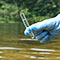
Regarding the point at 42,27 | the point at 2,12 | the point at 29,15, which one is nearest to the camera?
the point at 42,27

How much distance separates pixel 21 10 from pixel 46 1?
4607 millimetres

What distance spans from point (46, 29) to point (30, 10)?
4106 cm

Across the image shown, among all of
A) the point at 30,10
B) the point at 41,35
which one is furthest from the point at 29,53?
the point at 30,10

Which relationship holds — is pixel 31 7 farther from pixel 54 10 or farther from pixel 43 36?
pixel 43 36

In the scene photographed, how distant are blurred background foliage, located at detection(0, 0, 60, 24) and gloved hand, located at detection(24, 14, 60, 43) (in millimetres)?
36901

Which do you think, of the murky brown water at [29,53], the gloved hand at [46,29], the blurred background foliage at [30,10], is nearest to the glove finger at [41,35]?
the gloved hand at [46,29]

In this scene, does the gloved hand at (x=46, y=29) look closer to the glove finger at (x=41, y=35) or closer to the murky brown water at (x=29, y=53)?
the glove finger at (x=41, y=35)

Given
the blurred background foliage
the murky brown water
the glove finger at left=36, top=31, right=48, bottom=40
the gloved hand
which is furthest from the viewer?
the blurred background foliage

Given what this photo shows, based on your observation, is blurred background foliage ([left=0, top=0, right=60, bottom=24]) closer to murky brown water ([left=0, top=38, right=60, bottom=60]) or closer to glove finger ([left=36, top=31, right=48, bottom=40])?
murky brown water ([left=0, top=38, right=60, bottom=60])

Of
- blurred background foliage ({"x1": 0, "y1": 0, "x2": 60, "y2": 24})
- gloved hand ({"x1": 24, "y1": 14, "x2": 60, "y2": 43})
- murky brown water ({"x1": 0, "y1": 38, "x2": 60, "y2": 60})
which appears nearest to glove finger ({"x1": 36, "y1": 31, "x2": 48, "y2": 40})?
gloved hand ({"x1": 24, "y1": 14, "x2": 60, "y2": 43})

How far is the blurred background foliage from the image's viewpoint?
1603 inches

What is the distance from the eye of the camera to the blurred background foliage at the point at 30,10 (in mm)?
40719

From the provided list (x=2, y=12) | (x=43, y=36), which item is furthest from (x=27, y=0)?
(x=43, y=36)

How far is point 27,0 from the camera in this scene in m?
45.6
